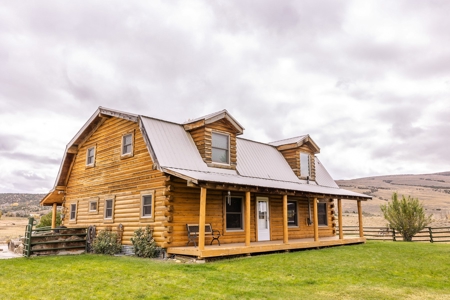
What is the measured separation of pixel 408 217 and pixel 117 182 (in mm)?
18156

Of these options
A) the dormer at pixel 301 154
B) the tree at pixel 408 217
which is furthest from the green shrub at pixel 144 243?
the tree at pixel 408 217

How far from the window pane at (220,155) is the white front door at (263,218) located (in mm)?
2572

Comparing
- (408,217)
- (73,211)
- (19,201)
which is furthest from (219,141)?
(19,201)

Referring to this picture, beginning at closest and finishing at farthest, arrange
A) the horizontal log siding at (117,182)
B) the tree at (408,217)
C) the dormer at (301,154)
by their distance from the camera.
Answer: the horizontal log siding at (117,182) → the dormer at (301,154) → the tree at (408,217)

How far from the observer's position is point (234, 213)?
→ 1590 cm

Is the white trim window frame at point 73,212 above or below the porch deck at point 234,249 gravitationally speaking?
above

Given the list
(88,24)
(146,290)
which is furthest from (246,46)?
(146,290)

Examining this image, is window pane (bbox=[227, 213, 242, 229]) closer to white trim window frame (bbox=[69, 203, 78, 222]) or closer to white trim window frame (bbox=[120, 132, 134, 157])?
white trim window frame (bbox=[120, 132, 134, 157])

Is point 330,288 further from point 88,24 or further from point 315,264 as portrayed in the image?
point 88,24

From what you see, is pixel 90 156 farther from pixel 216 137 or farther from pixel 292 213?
pixel 292 213

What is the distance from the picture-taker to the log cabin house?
44.4 ft

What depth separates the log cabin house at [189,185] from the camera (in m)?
13.5

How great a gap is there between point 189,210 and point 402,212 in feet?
50.8

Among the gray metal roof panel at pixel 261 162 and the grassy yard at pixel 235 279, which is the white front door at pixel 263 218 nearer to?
the gray metal roof panel at pixel 261 162
